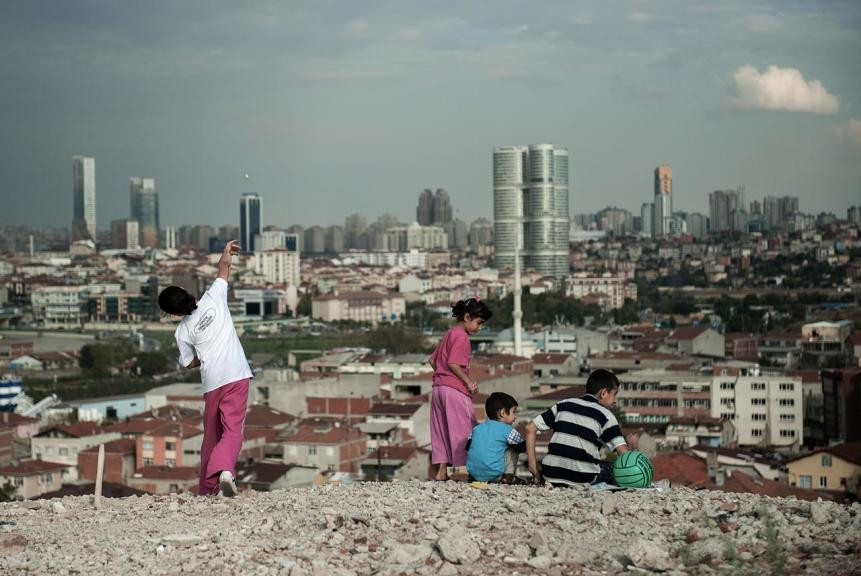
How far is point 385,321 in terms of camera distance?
3381cm

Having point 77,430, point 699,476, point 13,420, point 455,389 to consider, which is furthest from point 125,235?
point 455,389

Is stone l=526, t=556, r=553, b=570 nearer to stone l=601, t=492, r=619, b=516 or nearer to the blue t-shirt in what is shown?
stone l=601, t=492, r=619, b=516

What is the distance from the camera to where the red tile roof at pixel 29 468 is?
32.6 ft

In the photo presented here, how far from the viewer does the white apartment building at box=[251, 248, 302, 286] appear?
153 feet

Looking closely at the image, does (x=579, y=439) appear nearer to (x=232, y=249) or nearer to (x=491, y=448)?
(x=491, y=448)

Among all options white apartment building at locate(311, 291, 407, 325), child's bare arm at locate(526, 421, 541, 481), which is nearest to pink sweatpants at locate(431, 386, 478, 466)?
child's bare arm at locate(526, 421, 541, 481)

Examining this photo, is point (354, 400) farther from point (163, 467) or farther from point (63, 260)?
point (63, 260)

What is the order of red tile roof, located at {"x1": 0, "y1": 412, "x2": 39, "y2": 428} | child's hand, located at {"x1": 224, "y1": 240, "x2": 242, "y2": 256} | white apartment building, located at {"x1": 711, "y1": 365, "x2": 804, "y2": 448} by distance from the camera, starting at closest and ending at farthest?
child's hand, located at {"x1": 224, "y1": 240, "x2": 242, "y2": 256}
red tile roof, located at {"x1": 0, "y1": 412, "x2": 39, "y2": 428}
white apartment building, located at {"x1": 711, "y1": 365, "x2": 804, "y2": 448}

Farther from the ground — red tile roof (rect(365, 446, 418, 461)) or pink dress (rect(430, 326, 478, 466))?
pink dress (rect(430, 326, 478, 466))

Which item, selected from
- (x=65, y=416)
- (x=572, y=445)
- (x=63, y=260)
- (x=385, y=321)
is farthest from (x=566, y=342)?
(x=63, y=260)

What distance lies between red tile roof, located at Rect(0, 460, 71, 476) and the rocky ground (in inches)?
308

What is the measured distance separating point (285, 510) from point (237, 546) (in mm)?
285

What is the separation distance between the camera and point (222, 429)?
8.57 feet

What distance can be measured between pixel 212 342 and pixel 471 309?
22.5 inches
